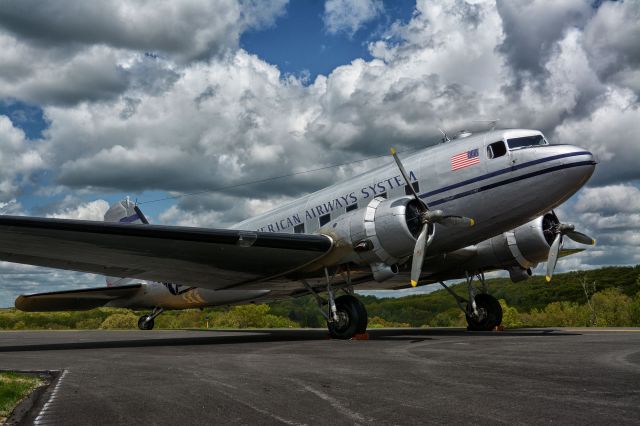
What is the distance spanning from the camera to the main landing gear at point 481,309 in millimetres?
20188

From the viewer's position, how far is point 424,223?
1438 cm

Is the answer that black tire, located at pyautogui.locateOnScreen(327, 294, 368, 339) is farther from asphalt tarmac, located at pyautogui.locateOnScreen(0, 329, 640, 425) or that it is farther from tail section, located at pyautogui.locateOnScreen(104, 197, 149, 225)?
tail section, located at pyautogui.locateOnScreen(104, 197, 149, 225)

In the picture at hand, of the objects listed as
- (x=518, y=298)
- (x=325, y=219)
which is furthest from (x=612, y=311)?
(x=518, y=298)

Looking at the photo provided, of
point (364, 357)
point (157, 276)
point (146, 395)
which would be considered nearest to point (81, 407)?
point (146, 395)

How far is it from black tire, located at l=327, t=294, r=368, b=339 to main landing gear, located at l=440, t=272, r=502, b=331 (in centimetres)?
624

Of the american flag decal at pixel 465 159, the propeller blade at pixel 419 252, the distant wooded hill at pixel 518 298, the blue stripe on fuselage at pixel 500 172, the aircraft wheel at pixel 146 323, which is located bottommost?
the distant wooded hill at pixel 518 298

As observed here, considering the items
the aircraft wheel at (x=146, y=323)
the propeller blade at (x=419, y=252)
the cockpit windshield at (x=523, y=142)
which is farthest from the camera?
the aircraft wheel at (x=146, y=323)

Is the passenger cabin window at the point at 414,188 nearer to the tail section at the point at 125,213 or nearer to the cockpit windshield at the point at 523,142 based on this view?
the cockpit windshield at the point at 523,142

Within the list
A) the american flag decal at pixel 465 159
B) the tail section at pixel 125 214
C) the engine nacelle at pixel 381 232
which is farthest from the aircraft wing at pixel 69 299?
the american flag decal at pixel 465 159

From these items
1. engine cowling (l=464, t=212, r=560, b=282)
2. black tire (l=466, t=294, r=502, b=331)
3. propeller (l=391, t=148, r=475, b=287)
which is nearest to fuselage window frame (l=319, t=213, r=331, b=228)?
propeller (l=391, t=148, r=475, b=287)

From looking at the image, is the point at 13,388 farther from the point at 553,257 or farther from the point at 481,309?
the point at 481,309

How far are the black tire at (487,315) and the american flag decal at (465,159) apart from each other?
7189 millimetres

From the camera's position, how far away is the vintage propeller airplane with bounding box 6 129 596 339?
45.6 feet

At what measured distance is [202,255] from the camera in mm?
15234
